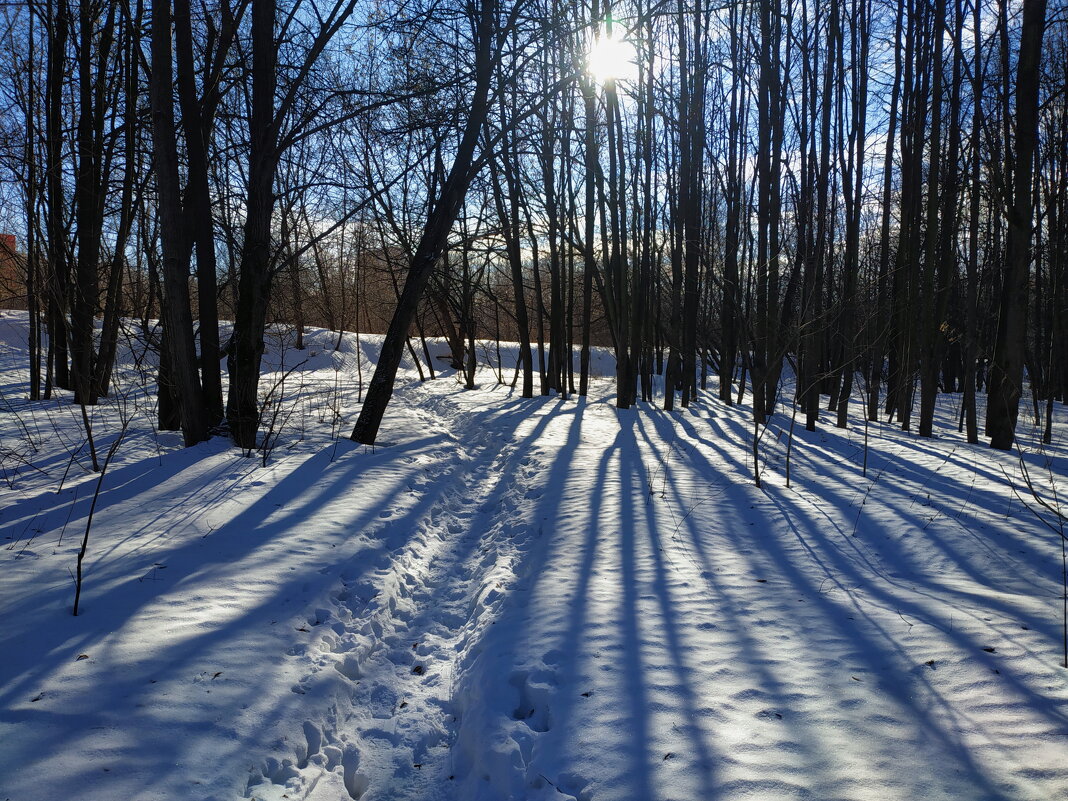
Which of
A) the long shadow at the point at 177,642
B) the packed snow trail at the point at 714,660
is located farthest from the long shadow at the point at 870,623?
the long shadow at the point at 177,642

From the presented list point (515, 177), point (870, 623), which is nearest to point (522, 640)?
point (870, 623)

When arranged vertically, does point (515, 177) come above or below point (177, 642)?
above

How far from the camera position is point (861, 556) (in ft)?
14.1

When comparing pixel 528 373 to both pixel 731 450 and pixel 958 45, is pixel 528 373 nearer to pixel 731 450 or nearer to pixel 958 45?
pixel 731 450

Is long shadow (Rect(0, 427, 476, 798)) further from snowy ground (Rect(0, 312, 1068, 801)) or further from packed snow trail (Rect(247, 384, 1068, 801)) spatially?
packed snow trail (Rect(247, 384, 1068, 801))

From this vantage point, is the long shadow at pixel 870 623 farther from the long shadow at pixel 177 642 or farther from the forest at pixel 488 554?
the long shadow at pixel 177 642

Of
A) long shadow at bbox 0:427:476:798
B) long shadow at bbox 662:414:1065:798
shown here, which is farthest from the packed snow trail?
long shadow at bbox 0:427:476:798

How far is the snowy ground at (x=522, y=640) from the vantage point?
7.30 feet

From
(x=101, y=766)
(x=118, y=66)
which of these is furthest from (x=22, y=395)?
(x=101, y=766)

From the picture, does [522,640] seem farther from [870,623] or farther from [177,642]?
[870,623]

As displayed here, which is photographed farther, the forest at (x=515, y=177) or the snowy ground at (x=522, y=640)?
the forest at (x=515, y=177)

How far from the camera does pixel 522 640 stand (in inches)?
128

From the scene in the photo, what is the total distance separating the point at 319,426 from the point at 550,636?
7.47m

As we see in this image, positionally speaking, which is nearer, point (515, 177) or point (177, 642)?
point (177, 642)
